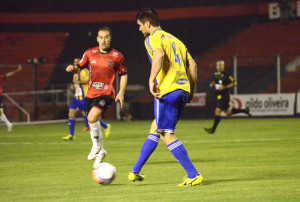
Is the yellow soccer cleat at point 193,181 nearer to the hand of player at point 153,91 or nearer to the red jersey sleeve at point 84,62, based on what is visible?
the hand of player at point 153,91

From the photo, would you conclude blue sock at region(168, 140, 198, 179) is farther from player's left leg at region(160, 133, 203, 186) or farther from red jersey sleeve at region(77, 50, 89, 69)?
red jersey sleeve at region(77, 50, 89, 69)

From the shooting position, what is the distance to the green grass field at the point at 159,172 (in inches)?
249

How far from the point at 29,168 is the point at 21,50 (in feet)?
102

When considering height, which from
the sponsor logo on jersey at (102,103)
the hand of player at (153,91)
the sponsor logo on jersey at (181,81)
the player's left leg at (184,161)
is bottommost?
the player's left leg at (184,161)

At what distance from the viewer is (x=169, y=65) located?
7.03m

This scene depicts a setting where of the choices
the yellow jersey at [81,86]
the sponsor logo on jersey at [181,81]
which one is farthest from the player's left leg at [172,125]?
the yellow jersey at [81,86]

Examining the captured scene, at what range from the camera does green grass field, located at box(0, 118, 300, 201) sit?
20.8 feet

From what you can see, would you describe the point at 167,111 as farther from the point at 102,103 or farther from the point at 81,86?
the point at 81,86

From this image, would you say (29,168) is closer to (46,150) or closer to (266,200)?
(46,150)

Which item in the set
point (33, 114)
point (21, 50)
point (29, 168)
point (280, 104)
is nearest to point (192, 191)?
point (29, 168)

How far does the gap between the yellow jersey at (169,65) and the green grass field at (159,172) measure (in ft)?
3.95

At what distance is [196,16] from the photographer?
40.3 meters

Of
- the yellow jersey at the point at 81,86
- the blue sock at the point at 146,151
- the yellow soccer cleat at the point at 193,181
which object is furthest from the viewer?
the yellow jersey at the point at 81,86

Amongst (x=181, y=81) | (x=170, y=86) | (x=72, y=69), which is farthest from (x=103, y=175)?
(x=72, y=69)
